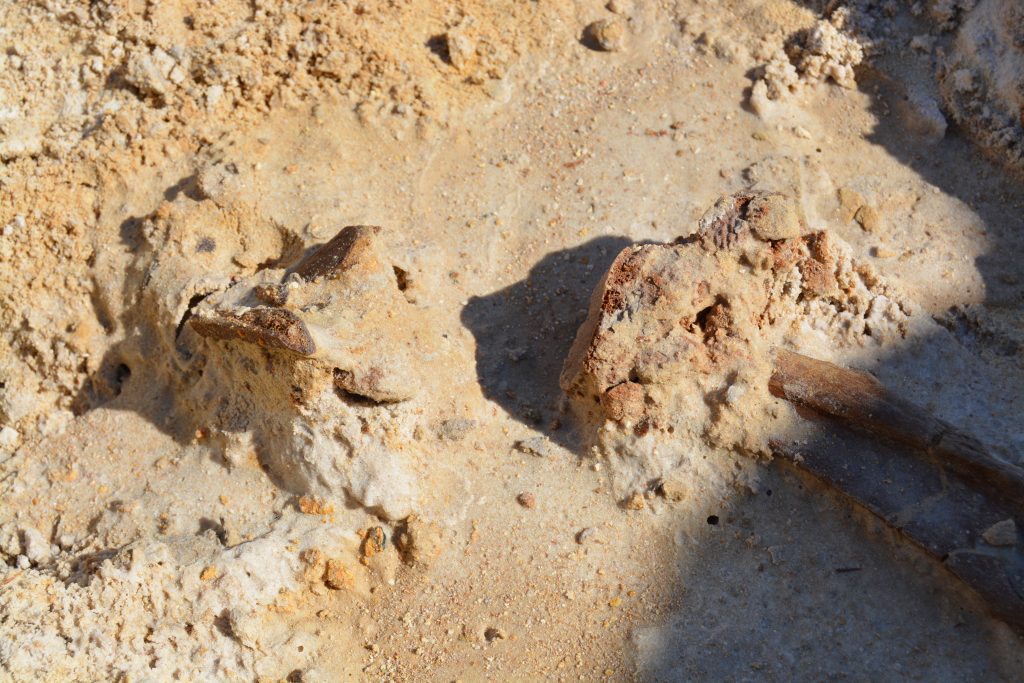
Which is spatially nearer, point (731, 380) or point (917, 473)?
point (917, 473)

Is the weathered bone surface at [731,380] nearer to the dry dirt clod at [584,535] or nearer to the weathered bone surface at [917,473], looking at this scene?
the weathered bone surface at [917,473]

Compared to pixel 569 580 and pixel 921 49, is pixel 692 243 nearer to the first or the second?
pixel 569 580

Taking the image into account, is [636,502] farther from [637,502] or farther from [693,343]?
[693,343]

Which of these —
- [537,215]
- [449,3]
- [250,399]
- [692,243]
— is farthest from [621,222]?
[250,399]

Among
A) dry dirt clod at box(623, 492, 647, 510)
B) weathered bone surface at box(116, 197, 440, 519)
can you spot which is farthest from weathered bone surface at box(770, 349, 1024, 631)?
weathered bone surface at box(116, 197, 440, 519)

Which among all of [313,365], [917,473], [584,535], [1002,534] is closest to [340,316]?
[313,365]

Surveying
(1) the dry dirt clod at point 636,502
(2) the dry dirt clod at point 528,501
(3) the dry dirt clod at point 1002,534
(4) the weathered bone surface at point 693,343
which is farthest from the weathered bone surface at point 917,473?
(2) the dry dirt clod at point 528,501
